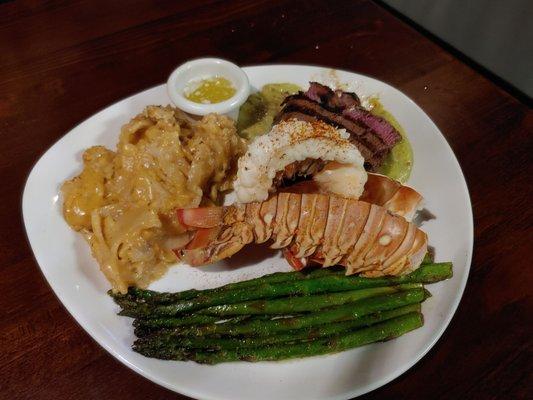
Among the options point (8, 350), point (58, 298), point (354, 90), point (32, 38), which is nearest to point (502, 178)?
point (354, 90)

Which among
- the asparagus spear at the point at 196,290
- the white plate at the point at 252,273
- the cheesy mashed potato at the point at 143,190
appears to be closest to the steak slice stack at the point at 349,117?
the white plate at the point at 252,273

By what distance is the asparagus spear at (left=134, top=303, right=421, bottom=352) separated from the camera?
270cm

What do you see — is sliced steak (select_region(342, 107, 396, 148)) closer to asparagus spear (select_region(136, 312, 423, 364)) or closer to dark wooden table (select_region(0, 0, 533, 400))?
dark wooden table (select_region(0, 0, 533, 400))

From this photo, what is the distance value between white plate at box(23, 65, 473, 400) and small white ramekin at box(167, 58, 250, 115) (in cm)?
36

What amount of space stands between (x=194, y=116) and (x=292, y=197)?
106cm

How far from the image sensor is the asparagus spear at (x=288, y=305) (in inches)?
112

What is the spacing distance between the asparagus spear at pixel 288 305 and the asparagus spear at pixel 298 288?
0.04 metres

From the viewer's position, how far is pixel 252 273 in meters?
3.15

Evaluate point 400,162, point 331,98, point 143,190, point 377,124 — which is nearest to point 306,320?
point 143,190

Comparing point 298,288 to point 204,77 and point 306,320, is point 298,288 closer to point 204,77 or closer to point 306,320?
point 306,320

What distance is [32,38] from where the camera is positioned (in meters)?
4.58

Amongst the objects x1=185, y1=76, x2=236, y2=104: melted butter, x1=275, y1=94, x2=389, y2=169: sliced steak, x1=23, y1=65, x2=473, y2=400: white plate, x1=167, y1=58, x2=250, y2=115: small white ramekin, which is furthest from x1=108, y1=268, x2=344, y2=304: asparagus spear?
x1=185, y1=76, x2=236, y2=104: melted butter

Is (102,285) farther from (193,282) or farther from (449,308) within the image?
(449,308)

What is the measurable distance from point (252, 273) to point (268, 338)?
1.67 feet
